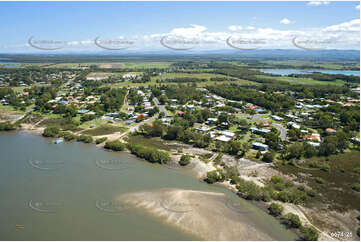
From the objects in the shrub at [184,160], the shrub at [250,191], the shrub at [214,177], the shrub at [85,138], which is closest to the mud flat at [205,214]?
the shrub at [250,191]

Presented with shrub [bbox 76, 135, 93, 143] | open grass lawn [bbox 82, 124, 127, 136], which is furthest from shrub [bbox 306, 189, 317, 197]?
shrub [bbox 76, 135, 93, 143]

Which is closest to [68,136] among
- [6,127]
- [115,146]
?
[115,146]

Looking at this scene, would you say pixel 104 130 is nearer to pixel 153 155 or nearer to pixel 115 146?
pixel 115 146

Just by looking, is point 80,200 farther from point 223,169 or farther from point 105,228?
point 223,169

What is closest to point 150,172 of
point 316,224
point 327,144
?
point 316,224

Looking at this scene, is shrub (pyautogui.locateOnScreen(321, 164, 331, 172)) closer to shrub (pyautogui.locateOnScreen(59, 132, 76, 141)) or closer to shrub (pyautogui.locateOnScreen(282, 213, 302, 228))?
shrub (pyautogui.locateOnScreen(282, 213, 302, 228))

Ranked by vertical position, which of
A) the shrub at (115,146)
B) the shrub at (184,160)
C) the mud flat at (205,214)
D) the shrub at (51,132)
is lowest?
the mud flat at (205,214)

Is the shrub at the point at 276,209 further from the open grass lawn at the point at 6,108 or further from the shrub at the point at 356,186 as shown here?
the open grass lawn at the point at 6,108
